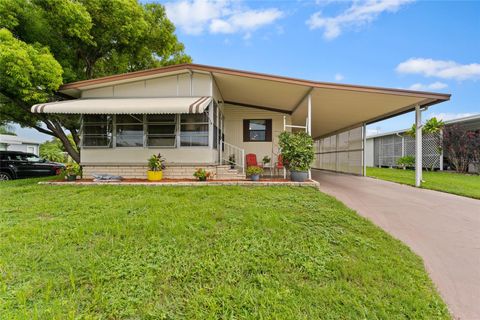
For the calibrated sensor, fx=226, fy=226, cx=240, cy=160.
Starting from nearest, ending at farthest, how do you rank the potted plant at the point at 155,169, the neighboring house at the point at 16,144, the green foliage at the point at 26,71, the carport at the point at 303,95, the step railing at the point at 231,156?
the green foliage at the point at 26,71 → the carport at the point at 303,95 → the potted plant at the point at 155,169 → the step railing at the point at 231,156 → the neighboring house at the point at 16,144

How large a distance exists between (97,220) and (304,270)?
388 centimetres

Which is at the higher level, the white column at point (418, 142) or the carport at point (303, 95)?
the carport at point (303, 95)

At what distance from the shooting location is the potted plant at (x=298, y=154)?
7.61m

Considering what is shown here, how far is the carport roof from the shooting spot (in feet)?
24.7

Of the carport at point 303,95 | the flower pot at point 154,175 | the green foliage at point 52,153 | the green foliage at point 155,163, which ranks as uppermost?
the carport at point 303,95

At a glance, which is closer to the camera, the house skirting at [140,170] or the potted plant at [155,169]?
the potted plant at [155,169]

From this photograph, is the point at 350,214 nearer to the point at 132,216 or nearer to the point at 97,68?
the point at 132,216

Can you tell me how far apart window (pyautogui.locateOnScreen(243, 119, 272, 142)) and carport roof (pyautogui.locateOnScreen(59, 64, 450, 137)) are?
3.98ft

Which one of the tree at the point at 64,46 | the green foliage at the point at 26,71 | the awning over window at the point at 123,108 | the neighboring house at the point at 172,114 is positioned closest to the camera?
the awning over window at the point at 123,108

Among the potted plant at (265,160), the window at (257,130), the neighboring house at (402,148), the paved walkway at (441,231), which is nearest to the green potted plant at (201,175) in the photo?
the potted plant at (265,160)

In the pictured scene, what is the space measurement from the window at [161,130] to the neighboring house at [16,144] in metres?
19.6

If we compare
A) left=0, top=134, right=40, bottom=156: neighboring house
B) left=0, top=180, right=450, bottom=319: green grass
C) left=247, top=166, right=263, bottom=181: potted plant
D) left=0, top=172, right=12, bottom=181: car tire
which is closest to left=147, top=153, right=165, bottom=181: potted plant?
left=0, top=180, right=450, bottom=319: green grass

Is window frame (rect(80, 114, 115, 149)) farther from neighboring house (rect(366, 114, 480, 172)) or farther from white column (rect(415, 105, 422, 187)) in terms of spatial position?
neighboring house (rect(366, 114, 480, 172))

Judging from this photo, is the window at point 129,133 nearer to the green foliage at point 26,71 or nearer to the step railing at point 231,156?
the green foliage at point 26,71
